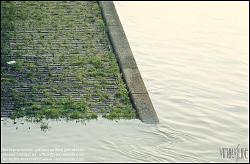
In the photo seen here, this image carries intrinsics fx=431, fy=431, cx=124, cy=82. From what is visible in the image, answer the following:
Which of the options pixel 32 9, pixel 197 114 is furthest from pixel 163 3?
pixel 197 114

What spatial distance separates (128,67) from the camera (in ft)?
25.8

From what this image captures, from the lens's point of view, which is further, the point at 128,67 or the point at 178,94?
the point at 128,67

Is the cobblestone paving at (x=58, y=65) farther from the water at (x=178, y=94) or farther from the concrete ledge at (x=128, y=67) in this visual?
the water at (x=178, y=94)

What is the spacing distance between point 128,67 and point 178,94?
104 centimetres

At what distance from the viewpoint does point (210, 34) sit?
9.93 meters

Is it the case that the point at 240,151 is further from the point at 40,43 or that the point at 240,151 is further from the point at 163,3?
the point at 163,3

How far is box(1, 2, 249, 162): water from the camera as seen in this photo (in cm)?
607

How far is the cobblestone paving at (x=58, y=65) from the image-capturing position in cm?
665

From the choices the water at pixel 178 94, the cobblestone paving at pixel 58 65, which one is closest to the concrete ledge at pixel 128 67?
the cobblestone paving at pixel 58 65

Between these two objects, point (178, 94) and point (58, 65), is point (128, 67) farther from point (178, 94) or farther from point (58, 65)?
point (58, 65)

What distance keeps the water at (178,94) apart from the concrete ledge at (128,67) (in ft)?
0.78

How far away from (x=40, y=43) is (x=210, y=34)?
3.95 meters

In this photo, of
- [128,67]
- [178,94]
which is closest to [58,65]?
[128,67]

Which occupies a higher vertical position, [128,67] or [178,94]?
[128,67]
